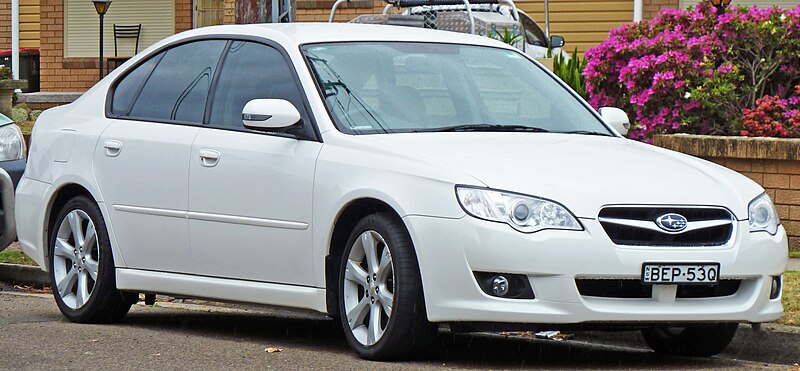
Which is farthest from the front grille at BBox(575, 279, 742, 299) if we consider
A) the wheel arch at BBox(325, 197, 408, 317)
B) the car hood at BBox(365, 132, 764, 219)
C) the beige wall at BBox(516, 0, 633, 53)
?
the beige wall at BBox(516, 0, 633, 53)

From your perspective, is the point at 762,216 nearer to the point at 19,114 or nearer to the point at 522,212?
the point at 522,212

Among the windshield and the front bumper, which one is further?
the windshield

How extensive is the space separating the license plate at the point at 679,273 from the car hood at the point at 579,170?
259 millimetres

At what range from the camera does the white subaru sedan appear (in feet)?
21.1

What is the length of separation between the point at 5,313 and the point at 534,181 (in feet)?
12.3

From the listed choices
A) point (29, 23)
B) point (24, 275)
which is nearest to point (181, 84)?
point (24, 275)

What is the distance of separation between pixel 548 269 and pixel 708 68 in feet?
20.0

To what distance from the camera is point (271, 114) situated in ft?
23.7

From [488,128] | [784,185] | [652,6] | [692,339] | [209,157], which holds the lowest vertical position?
[692,339]

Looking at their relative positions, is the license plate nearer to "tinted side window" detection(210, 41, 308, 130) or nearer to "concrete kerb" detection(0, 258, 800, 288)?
"tinted side window" detection(210, 41, 308, 130)

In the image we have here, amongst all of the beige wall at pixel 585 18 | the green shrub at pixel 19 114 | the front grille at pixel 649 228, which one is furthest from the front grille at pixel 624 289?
the green shrub at pixel 19 114

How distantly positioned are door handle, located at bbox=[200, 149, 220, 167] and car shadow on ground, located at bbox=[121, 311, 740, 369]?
870 mm

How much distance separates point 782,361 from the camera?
766cm

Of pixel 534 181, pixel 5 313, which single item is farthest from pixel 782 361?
pixel 5 313
